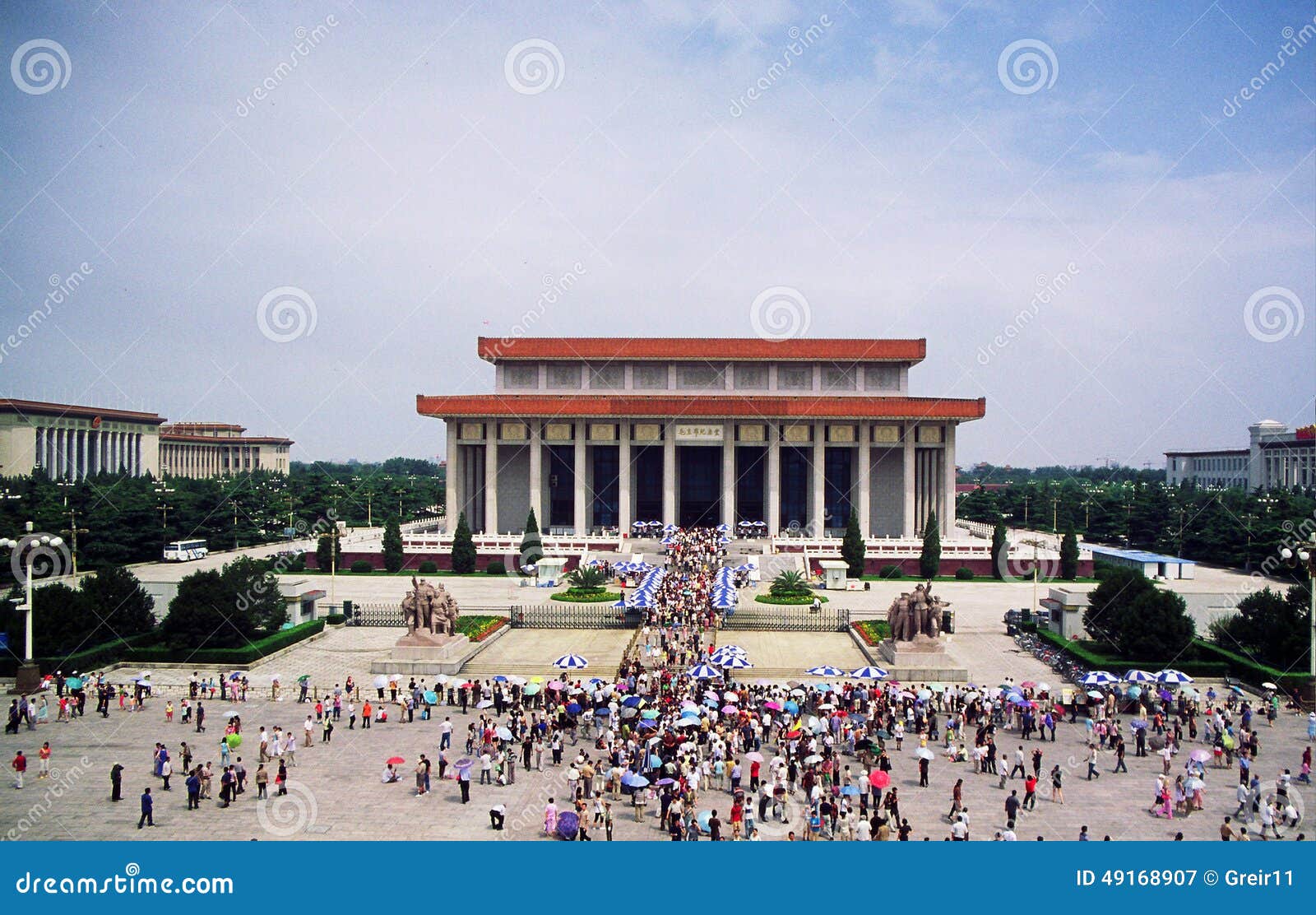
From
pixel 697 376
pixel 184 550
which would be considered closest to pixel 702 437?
pixel 697 376

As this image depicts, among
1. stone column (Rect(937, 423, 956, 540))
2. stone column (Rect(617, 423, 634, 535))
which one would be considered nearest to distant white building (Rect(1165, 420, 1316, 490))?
stone column (Rect(937, 423, 956, 540))

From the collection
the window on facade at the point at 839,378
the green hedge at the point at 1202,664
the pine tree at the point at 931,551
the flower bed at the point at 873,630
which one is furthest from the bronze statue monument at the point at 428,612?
the window on facade at the point at 839,378

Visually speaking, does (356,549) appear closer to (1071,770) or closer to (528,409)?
(528,409)

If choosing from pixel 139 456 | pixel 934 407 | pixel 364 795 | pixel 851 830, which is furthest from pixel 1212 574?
pixel 139 456

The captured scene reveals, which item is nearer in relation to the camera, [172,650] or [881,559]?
[172,650]

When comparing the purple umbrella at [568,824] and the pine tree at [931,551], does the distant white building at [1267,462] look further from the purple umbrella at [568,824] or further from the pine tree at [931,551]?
the purple umbrella at [568,824]

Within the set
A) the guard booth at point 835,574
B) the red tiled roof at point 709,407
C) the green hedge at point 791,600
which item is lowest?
the green hedge at point 791,600
